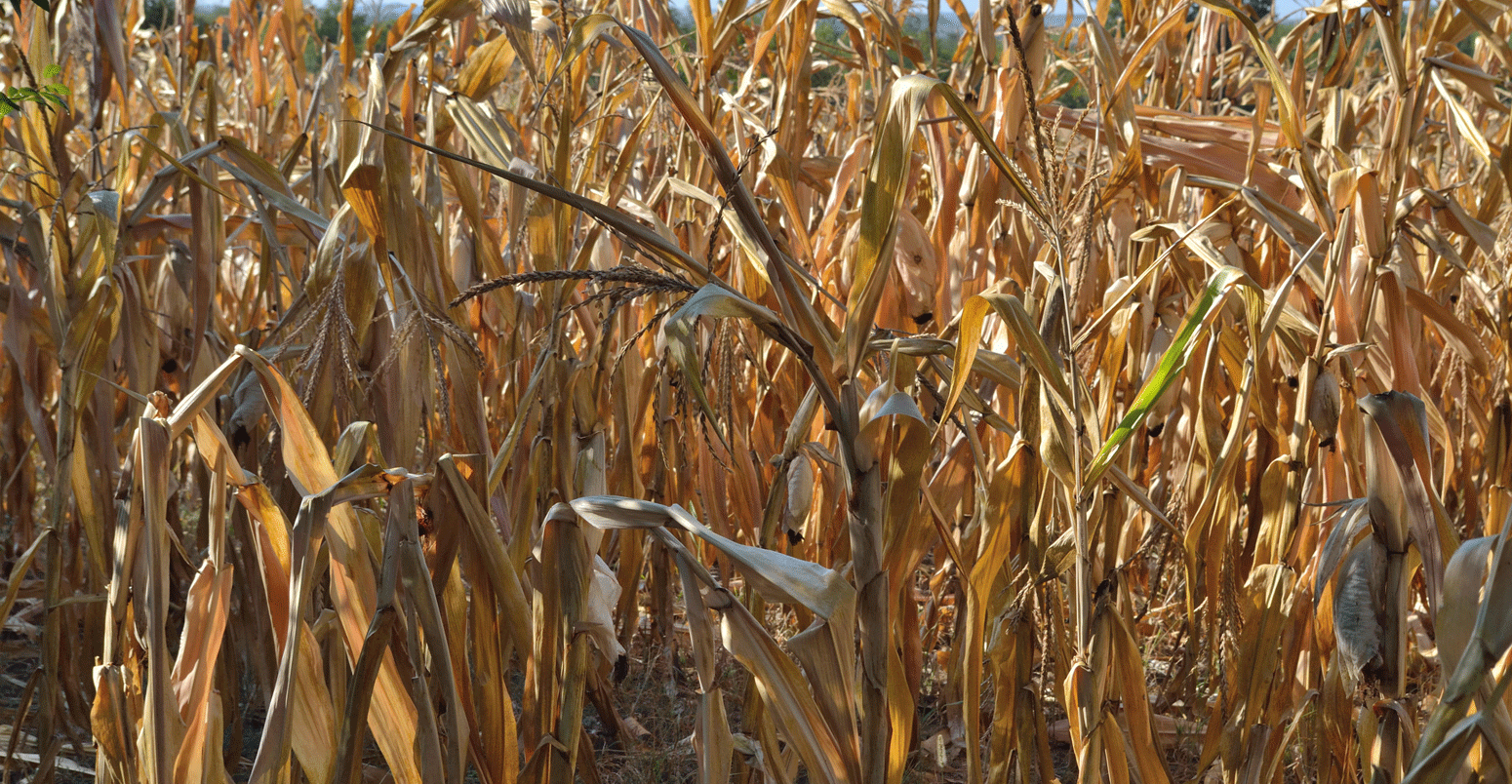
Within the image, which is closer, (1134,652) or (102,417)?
(1134,652)

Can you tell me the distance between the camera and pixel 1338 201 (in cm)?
99

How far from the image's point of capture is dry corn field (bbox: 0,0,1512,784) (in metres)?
0.70

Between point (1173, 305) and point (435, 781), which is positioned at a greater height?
point (1173, 305)

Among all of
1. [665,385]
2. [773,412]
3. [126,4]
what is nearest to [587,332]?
[665,385]

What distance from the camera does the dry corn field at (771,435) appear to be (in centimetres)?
70

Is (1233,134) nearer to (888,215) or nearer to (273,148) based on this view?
(888,215)

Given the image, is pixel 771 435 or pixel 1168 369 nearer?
pixel 1168 369

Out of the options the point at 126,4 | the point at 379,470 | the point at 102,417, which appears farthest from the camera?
the point at 126,4

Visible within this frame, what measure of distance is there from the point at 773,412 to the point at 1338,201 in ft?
2.42

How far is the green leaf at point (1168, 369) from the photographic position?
72 centimetres

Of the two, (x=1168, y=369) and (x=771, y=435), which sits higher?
(x=1168, y=369)

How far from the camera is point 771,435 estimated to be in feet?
4.73

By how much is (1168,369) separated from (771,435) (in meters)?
0.76

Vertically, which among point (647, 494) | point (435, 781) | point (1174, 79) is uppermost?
point (1174, 79)
